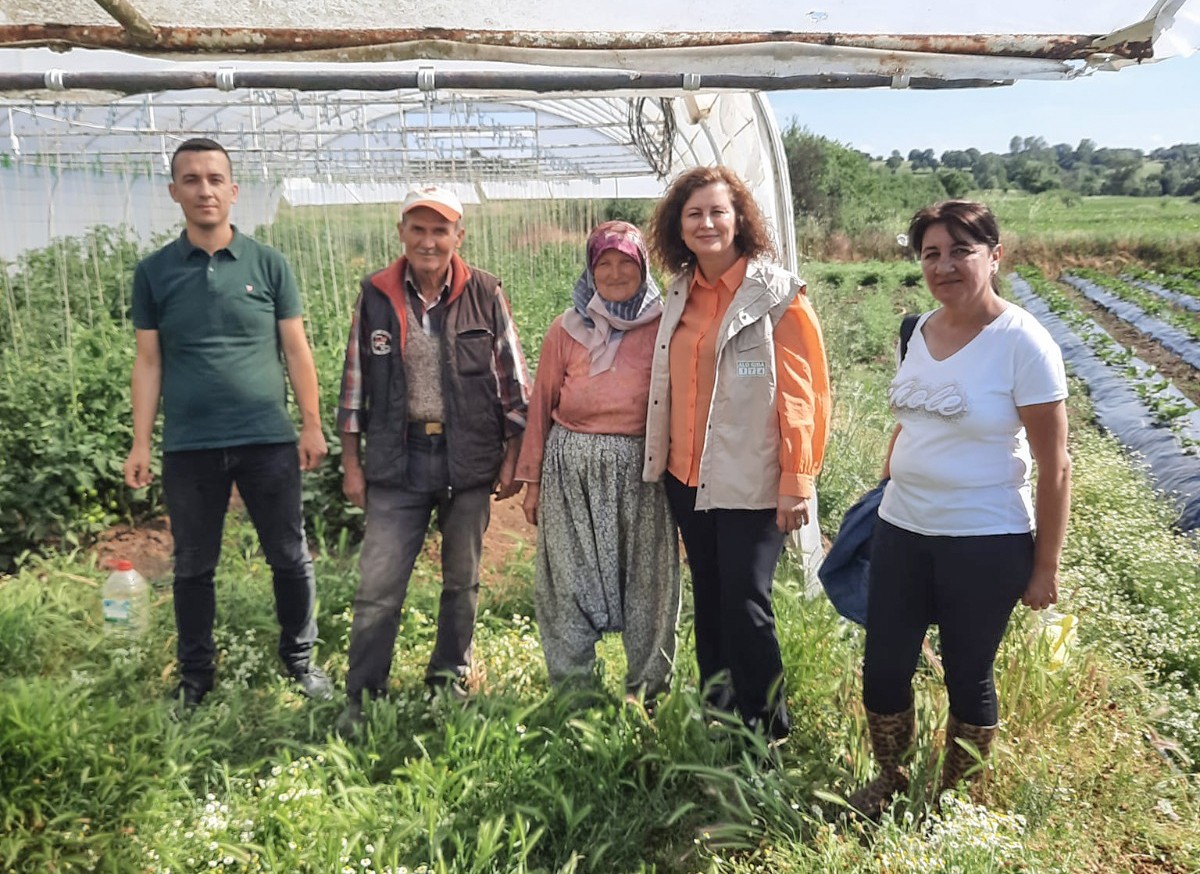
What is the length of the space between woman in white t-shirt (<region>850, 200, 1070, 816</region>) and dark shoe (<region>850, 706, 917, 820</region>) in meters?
0.14

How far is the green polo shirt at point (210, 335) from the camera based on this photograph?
2754 millimetres

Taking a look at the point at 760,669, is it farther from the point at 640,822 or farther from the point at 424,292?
the point at 424,292

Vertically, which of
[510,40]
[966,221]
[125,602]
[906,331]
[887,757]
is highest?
[510,40]

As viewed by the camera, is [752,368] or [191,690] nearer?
[752,368]

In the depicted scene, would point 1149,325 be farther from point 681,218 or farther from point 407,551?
point 407,551

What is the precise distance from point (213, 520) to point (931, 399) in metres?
2.25

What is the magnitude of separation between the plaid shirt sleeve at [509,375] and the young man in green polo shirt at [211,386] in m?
0.65

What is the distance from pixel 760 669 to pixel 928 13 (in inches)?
70.0

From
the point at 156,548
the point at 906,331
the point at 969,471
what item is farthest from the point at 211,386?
the point at 969,471

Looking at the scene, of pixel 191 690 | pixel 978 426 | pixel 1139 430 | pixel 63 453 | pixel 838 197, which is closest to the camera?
pixel 978 426

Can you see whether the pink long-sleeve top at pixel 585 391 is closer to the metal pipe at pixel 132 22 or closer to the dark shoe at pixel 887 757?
the dark shoe at pixel 887 757

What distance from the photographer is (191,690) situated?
2979 millimetres

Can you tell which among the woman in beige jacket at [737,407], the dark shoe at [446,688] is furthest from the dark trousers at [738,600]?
the dark shoe at [446,688]

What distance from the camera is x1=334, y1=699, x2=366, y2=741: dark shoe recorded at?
9.33 ft
